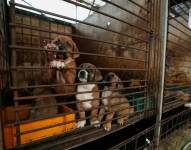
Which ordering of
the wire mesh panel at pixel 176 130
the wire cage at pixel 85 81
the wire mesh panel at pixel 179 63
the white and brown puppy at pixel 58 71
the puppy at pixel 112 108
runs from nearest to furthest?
the wire cage at pixel 85 81
the puppy at pixel 112 108
the white and brown puppy at pixel 58 71
the wire mesh panel at pixel 176 130
the wire mesh panel at pixel 179 63

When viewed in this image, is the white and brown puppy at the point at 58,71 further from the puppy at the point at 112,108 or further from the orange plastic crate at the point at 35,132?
the puppy at the point at 112,108

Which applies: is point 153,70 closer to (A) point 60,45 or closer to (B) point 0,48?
(A) point 60,45

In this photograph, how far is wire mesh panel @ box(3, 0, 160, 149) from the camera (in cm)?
79

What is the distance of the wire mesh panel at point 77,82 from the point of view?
793mm

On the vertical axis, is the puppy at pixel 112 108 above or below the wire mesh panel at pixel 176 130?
above

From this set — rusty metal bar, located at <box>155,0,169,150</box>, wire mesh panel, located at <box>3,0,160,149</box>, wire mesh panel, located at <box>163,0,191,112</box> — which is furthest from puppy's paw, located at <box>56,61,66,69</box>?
wire mesh panel, located at <box>163,0,191,112</box>

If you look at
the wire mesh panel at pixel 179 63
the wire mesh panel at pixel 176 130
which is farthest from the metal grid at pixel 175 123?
the wire mesh panel at pixel 179 63

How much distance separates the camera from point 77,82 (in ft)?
4.84

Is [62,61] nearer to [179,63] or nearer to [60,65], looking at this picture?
[60,65]

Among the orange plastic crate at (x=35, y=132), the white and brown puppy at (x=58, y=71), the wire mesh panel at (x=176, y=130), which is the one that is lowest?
the wire mesh panel at (x=176, y=130)

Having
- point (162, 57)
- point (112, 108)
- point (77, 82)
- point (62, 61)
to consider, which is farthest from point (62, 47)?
point (162, 57)

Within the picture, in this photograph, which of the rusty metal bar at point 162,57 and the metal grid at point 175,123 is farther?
the metal grid at point 175,123

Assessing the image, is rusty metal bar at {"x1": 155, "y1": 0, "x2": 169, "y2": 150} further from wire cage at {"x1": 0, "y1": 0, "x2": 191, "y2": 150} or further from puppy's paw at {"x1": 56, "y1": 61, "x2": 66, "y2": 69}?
puppy's paw at {"x1": 56, "y1": 61, "x2": 66, "y2": 69}

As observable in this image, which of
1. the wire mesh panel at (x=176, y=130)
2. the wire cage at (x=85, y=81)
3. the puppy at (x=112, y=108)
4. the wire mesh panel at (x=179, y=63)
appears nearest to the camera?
the wire cage at (x=85, y=81)
